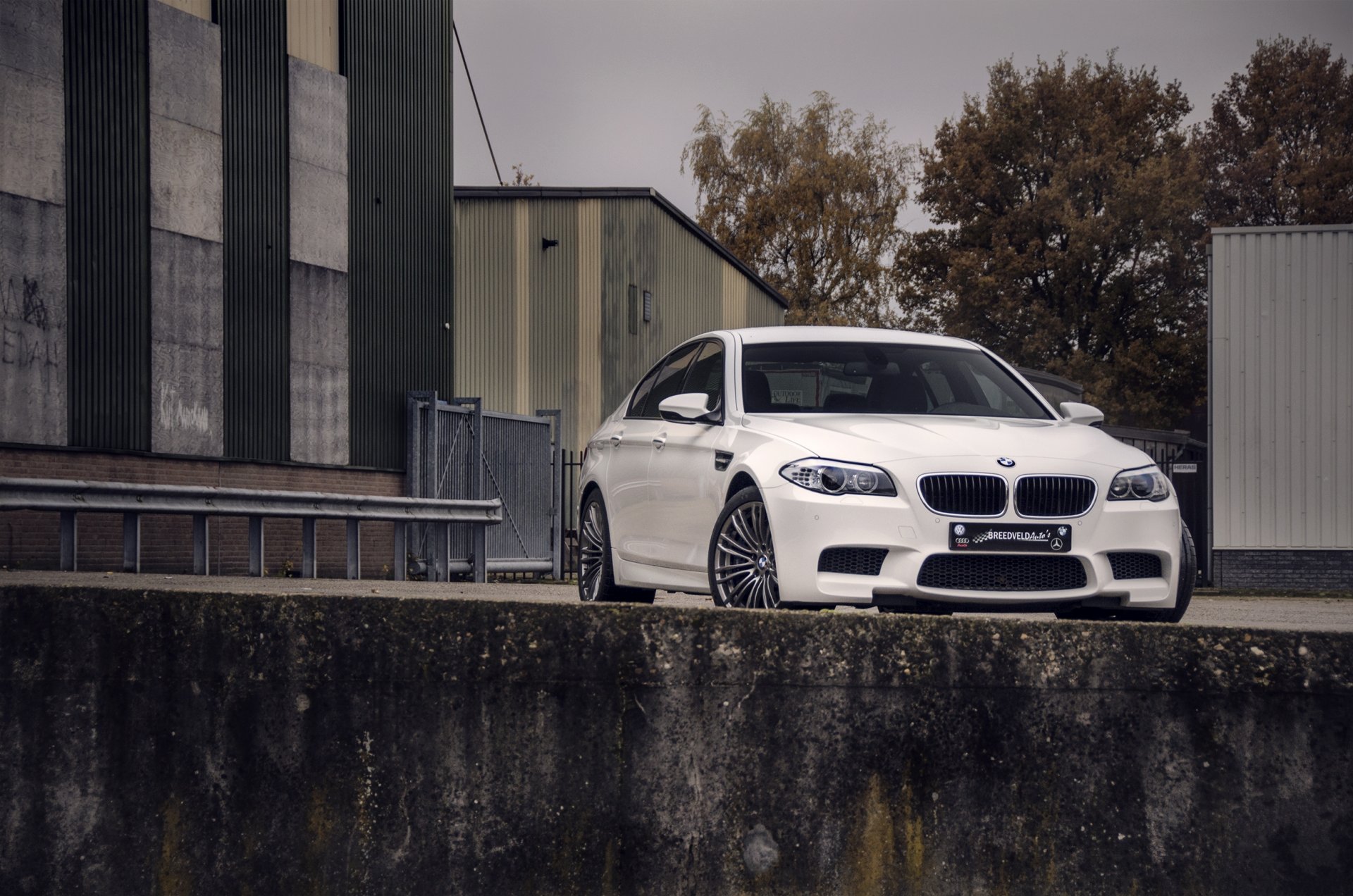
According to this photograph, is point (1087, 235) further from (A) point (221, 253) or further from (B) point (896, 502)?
(B) point (896, 502)

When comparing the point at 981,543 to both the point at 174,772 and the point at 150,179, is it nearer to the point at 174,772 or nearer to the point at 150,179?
the point at 174,772

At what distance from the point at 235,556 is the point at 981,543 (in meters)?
13.6

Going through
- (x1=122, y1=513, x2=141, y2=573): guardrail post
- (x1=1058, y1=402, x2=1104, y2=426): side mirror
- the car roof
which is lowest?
(x1=122, y1=513, x2=141, y2=573): guardrail post

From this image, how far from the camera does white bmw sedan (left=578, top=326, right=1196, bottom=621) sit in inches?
247

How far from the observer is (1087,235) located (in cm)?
4244

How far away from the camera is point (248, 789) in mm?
4594

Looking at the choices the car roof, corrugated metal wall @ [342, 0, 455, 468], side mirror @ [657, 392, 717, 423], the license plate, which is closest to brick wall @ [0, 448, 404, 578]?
corrugated metal wall @ [342, 0, 455, 468]

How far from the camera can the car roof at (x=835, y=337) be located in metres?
8.21

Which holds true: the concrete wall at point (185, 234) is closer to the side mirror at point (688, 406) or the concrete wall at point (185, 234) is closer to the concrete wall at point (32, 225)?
the concrete wall at point (32, 225)

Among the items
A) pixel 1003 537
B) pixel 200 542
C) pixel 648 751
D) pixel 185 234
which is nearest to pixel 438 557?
pixel 185 234

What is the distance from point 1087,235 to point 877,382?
36403 mm

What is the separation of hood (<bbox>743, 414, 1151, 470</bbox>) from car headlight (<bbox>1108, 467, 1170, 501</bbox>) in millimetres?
49

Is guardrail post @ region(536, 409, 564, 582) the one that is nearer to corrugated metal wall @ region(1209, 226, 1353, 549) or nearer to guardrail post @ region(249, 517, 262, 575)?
corrugated metal wall @ region(1209, 226, 1353, 549)

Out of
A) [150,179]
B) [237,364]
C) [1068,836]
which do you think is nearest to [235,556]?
[237,364]
